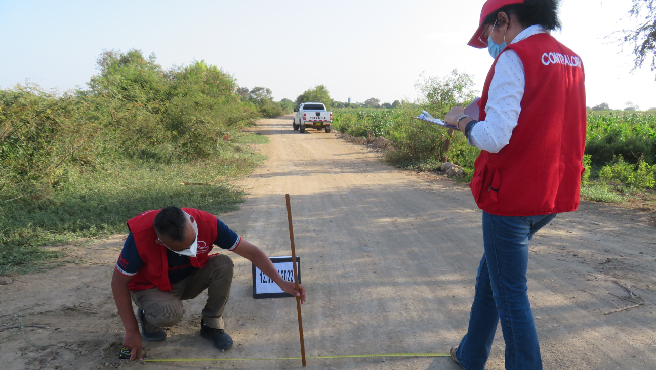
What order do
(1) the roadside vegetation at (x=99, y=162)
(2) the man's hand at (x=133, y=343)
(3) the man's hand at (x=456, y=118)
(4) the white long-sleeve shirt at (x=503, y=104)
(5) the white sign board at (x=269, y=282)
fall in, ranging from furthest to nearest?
1. (1) the roadside vegetation at (x=99, y=162)
2. (5) the white sign board at (x=269, y=282)
3. (2) the man's hand at (x=133, y=343)
4. (3) the man's hand at (x=456, y=118)
5. (4) the white long-sleeve shirt at (x=503, y=104)

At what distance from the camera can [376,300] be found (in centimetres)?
362

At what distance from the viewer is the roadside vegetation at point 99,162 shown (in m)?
5.41

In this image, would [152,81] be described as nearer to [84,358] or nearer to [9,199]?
[9,199]

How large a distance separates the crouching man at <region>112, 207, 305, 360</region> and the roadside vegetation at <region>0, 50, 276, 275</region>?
2.16 metres

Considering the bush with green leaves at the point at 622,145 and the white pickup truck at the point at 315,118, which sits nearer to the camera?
the bush with green leaves at the point at 622,145

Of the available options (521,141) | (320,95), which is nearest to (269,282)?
(521,141)

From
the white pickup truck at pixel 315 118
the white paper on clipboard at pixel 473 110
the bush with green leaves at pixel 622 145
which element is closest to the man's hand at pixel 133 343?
the white paper on clipboard at pixel 473 110

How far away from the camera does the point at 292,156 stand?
14336 mm

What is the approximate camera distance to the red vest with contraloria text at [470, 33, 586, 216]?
179 cm

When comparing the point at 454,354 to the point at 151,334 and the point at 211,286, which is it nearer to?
the point at 211,286

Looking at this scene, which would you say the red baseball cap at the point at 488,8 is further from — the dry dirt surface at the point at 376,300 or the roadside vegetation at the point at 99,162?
the roadside vegetation at the point at 99,162

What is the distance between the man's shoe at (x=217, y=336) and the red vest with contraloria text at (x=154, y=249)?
45 centimetres

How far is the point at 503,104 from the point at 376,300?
234cm

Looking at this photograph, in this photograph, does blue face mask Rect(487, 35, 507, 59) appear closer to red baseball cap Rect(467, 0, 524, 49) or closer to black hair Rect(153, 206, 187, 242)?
red baseball cap Rect(467, 0, 524, 49)
